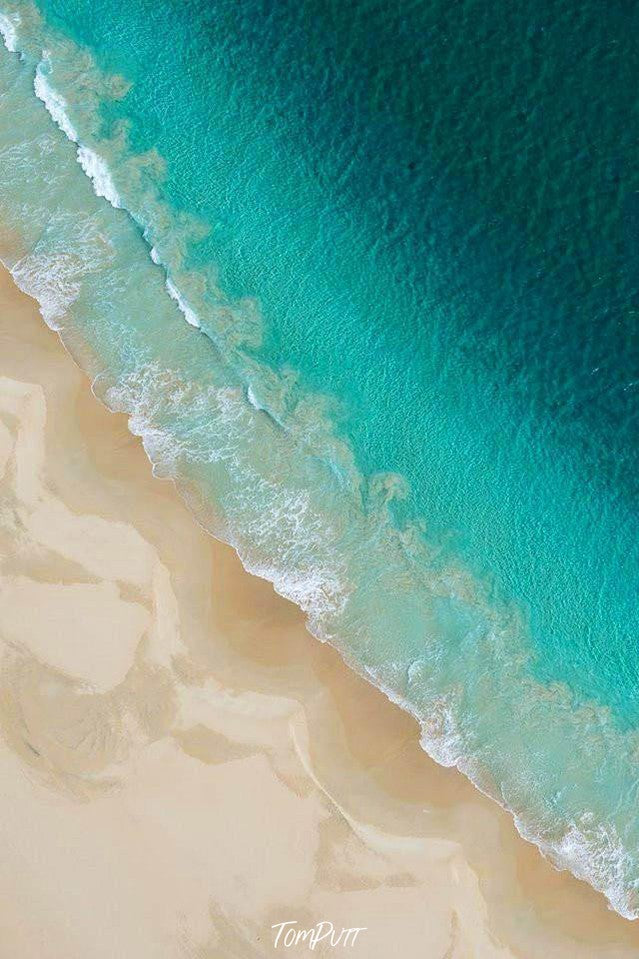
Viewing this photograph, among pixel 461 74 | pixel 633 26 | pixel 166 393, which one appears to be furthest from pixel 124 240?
pixel 633 26

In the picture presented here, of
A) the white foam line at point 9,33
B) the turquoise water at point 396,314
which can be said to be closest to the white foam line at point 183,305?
the turquoise water at point 396,314

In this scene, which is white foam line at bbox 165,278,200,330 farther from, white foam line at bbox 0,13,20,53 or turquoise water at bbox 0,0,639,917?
white foam line at bbox 0,13,20,53

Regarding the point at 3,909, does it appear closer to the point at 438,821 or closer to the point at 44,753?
the point at 44,753

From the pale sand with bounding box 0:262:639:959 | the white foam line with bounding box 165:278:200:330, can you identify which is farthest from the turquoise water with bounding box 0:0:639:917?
the pale sand with bounding box 0:262:639:959

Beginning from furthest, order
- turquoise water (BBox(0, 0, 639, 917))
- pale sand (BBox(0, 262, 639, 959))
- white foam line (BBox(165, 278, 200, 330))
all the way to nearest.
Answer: white foam line (BBox(165, 278, 200, 330)), turquoise water (BBox(0, 0, 639, 917)), pale sand (BBox(0, 262, 639, 959))

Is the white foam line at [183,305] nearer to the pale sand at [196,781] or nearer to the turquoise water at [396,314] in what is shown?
the turquoise water at [396,314]

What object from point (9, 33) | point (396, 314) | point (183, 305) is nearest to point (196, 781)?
point (183, 305)

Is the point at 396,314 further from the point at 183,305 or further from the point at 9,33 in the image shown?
the point at 9,33
